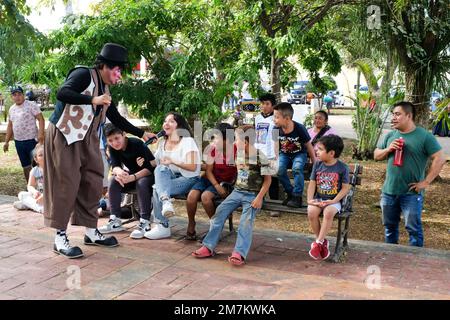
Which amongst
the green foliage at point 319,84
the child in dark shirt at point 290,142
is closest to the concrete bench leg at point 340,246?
the child in dark shirt at point 290,142

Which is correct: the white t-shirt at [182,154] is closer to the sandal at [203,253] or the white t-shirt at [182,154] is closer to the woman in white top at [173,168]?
the woman in white top at [173,168]

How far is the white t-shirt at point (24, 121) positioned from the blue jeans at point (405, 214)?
17.1 feet

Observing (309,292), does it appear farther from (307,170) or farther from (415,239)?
(307,170)

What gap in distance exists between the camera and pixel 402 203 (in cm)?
432

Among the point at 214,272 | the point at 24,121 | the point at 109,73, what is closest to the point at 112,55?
the point at 109,73

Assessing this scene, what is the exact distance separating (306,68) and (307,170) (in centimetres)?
330

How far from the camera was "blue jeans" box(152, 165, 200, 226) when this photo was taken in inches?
180

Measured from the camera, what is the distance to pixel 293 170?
508 cm

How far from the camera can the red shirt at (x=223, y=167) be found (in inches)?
181

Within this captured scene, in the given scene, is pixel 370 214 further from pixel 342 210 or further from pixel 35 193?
pixel 35 193

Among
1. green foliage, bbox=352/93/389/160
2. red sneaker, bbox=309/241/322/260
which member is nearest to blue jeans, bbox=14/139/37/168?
red sneaker, bbox=309/241/322/260

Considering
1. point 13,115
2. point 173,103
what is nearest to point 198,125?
point 173,103

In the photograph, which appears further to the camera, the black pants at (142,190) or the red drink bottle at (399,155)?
the black pants at (142,190)
